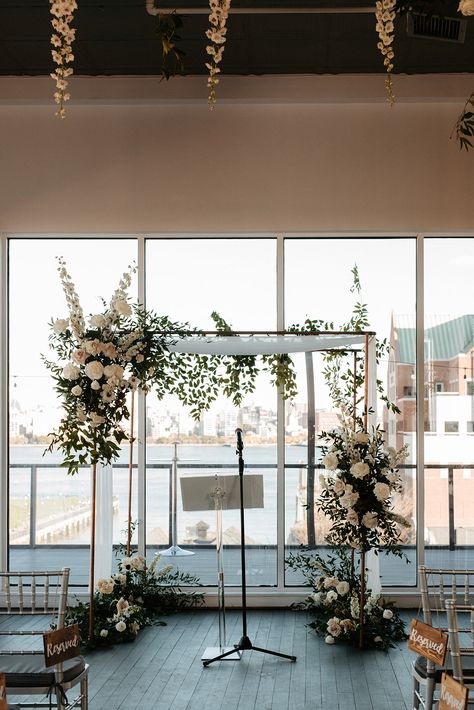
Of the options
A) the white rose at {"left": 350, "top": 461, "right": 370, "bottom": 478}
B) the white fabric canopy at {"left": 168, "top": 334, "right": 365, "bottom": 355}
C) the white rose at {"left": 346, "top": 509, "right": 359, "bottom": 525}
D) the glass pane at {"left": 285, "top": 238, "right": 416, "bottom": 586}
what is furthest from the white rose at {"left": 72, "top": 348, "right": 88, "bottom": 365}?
the glass pane at {"left": 285, "top": 238, "right": 416, "bottom": 586}

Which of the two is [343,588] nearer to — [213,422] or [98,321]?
[213,422]

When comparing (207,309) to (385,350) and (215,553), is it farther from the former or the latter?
(215,553)

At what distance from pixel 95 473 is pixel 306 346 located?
6.22ft

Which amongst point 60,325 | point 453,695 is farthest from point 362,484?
point 453,695

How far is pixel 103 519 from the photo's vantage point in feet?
22.0

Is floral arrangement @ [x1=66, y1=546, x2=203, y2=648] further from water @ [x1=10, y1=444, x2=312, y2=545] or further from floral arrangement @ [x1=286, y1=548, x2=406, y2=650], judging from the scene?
floral arrangement @ [x1=286, y1=548, x2=406, y2=650]

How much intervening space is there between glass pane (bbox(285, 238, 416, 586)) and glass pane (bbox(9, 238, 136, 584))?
1503 millimetres

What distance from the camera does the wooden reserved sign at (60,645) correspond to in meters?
3.37

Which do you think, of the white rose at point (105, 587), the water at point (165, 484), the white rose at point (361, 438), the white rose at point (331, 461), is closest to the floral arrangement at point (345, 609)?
the water at point (165, 484)

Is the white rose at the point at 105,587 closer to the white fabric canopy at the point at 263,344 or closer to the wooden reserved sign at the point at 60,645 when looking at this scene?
the white fabric canopy at the point at 263,344

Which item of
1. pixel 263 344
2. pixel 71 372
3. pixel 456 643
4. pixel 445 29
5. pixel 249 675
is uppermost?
pixel 445 29

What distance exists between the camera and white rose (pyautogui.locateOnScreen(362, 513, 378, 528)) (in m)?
6.04

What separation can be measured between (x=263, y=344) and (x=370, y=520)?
163cm

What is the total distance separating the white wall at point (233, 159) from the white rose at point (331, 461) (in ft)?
7.80
